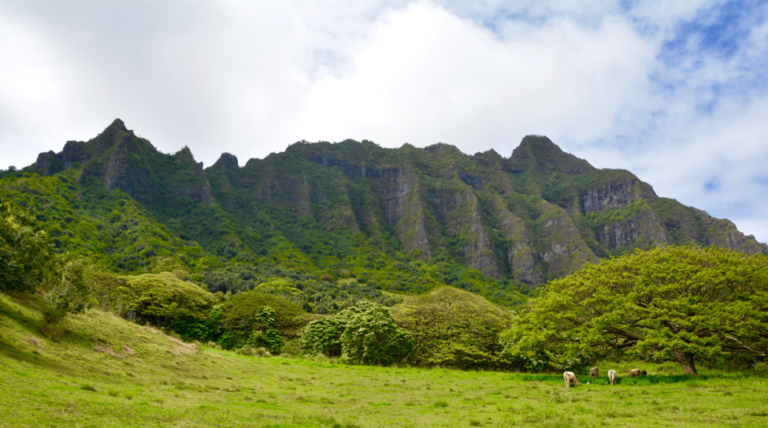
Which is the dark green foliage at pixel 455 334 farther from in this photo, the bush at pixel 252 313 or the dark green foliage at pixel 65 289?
the dark green foliage at pixel 65 289

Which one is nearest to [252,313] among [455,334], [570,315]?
[455,334]

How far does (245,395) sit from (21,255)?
13175 mm

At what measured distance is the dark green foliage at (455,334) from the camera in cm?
4588

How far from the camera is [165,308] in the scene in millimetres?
62688

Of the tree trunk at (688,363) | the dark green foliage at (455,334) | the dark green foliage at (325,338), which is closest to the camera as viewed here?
the tree trunk at (688,363)

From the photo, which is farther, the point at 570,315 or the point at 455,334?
the point at 455,334

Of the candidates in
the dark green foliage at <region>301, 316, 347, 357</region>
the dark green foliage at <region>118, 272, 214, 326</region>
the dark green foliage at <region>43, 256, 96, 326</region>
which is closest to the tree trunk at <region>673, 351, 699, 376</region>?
the dark green foliage at <region>301, 316, 347, 357</region>

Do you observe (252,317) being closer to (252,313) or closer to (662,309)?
(252,313)

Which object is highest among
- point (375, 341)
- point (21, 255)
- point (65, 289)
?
point (21, 255)

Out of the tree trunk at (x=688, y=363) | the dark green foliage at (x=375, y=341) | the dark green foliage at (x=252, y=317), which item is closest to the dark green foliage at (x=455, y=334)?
the dark green foliage at (x=375, y=341)

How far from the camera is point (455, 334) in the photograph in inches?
1911

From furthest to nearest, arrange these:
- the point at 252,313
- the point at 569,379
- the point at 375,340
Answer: the point at 252,313 → the point at 375,340 → the point at 569,379

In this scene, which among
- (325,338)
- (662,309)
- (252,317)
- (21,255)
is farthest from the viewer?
(252,317)

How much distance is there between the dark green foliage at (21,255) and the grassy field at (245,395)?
1290 millimetres
